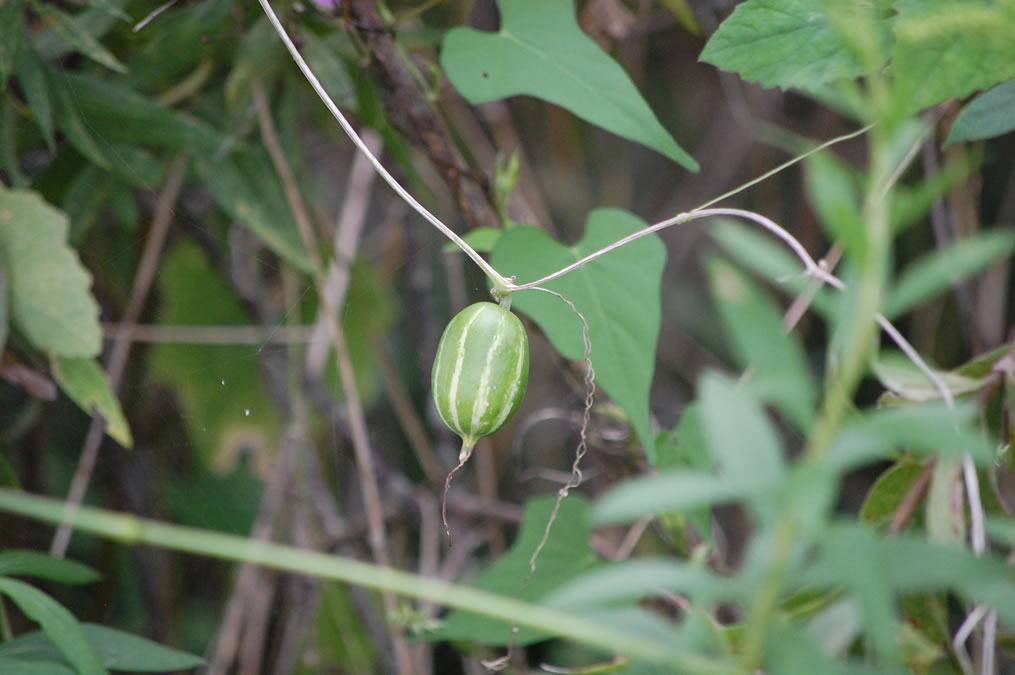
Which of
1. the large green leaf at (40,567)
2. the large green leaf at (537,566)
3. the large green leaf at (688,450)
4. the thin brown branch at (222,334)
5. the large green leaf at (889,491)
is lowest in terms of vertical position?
the large green leaf at (537,566)

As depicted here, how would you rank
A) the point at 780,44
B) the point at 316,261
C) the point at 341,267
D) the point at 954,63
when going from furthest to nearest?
1. the point at 341,267
2. the point at 316,261
3. the point at 780,44
4. the point at 954,63

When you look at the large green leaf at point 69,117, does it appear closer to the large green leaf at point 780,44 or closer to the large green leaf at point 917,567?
the large green leaf at point 780,44

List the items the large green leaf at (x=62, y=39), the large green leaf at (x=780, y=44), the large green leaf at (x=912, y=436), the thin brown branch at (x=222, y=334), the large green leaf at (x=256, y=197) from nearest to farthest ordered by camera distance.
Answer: the large green leaf at (x=912, y=436) < the large green leaf at (x=780, y=44) < the large green leaf at (x=62, y=39) < the large green leaf at (x=256, y=197) < the thin brown branch at (x=222, y=334)

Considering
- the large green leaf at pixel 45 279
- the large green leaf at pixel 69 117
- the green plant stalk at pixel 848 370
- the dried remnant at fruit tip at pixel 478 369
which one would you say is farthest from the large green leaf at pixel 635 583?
the large green leaf at pixel 69 117

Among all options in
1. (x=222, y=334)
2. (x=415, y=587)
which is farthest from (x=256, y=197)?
(x=415, y=587)

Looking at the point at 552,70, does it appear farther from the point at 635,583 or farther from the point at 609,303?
the point at 635,583
